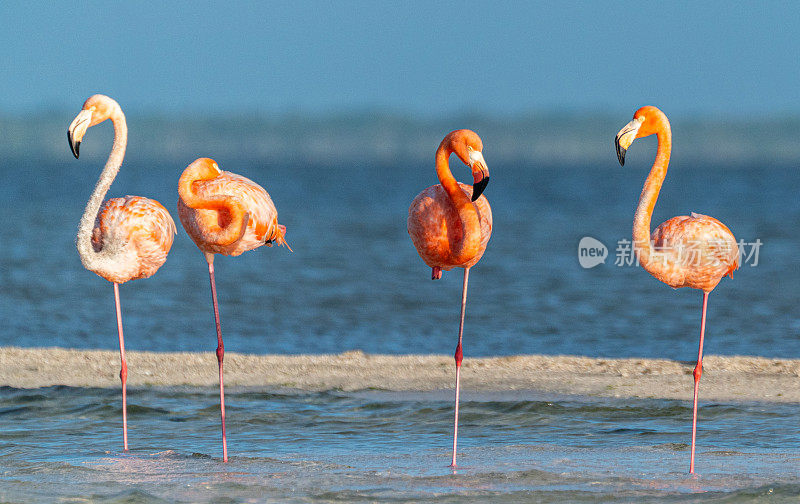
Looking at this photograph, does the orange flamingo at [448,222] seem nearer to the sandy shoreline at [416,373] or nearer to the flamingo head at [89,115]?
the flamingo head at [89,115]

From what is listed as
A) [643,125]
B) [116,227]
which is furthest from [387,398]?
[643,125]

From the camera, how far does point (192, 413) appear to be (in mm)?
7812

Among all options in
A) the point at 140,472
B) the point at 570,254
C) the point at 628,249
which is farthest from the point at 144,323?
the point at 570,254

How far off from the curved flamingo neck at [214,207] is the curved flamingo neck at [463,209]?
1178 millimetres

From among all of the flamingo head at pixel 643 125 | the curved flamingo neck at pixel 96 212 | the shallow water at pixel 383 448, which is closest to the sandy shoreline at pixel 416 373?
the shallow water at pixel 383 448

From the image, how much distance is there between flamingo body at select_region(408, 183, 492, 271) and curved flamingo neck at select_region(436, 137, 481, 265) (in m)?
0.03

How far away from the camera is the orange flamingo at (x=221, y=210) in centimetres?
623

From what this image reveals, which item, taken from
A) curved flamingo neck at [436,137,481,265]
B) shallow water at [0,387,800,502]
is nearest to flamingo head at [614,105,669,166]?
curved flamingo neck at [436,137,481,265]

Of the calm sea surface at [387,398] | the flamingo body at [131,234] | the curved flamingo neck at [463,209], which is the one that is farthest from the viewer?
the flamingo body at [131,234]

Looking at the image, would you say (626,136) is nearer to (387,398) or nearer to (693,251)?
(693,251)

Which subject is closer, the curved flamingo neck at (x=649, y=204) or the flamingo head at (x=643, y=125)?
the flamingo head at (x=643, y=125)

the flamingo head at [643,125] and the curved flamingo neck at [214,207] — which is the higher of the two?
the flamingo head at [643,125]

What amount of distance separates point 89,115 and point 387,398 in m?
3.14

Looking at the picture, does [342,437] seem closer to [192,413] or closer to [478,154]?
[192,413]
